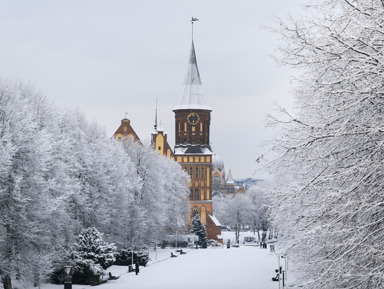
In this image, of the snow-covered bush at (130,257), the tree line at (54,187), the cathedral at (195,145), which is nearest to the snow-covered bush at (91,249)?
the tree line at (54,187)

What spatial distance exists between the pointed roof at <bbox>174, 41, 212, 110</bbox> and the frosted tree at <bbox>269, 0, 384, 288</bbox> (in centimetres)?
8165

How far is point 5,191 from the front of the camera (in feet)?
76.4

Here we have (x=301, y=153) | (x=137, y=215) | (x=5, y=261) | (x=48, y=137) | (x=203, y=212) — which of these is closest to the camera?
(x=301, y=153)

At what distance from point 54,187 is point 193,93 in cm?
6660

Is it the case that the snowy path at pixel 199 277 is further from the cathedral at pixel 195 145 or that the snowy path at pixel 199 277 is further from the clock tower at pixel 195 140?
the clock tower at pixel 195 140

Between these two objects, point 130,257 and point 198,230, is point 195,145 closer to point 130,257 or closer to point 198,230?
point 198,230

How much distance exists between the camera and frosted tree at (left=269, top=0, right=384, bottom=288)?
7891mm

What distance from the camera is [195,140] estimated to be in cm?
9038

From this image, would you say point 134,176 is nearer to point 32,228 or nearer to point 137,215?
point 137,215

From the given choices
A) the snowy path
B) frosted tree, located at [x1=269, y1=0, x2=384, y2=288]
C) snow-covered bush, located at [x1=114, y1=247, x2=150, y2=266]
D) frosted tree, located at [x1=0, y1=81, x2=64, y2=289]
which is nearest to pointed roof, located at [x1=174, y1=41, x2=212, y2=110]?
the snowy path

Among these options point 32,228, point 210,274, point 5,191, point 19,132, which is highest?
point 19,132

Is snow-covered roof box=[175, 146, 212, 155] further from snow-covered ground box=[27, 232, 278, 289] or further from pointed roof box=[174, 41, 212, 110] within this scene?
snow-covered ground box=[27, 232, 278, 289]

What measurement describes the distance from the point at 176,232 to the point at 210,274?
28173mm

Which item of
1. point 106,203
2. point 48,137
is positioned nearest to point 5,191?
point 48,137
